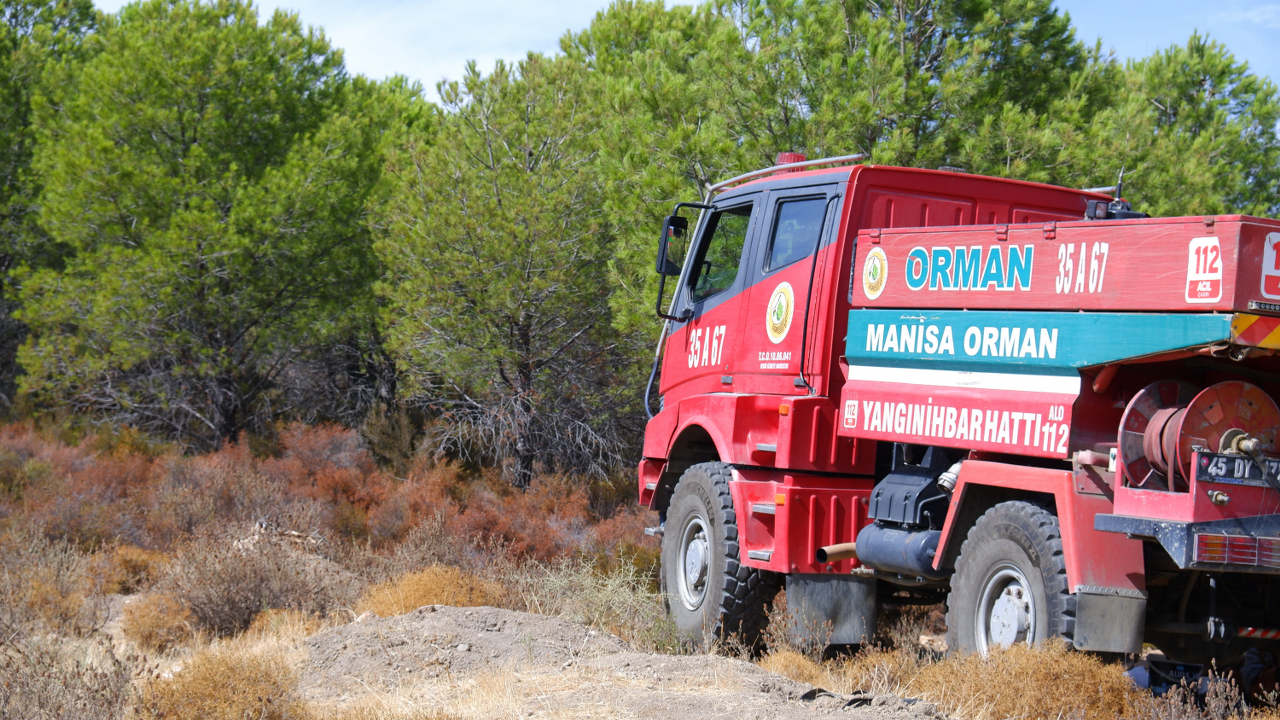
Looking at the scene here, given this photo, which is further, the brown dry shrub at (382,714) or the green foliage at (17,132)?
the green foliage at (17,132)

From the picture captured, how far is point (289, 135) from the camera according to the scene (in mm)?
16969

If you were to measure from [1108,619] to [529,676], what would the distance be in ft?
9.50

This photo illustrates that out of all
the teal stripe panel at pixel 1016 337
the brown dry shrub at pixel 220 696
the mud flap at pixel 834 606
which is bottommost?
the brown dry shrub at pixel 220 696

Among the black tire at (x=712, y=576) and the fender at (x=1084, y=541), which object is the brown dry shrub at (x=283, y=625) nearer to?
the black tire at (x=712, y=576)

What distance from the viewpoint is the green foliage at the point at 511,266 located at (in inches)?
555

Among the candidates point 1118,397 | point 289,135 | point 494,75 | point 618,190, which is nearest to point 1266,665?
point 1118,397

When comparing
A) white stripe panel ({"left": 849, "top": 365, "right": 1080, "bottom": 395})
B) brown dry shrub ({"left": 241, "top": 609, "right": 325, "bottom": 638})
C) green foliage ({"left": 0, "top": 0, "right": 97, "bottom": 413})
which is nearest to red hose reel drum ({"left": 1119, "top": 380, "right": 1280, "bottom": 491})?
white stripe panel ({"left": 849, "top": 365, "right": 1080, "bottom": 395})

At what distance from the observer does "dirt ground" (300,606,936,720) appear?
507cm

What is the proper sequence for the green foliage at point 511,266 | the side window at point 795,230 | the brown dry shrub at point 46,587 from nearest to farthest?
1. the side window at point 795,230
2. the brown dry shrub at point 46,587
3. the green foliage at point 511,266

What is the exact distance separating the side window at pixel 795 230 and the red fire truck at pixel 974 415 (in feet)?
0.07

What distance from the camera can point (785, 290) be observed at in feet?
23.5

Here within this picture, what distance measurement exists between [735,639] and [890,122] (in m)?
7.01

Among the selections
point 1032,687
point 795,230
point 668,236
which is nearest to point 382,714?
point 1032,687

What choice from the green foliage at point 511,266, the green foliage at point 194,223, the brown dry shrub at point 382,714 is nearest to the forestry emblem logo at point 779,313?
the brown dry shrub at point 382,714
